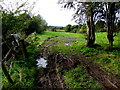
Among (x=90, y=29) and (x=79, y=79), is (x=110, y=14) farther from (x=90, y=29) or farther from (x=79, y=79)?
(x=79, y=79)

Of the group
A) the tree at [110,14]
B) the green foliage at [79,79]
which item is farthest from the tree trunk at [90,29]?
the green foliage at [79,79]

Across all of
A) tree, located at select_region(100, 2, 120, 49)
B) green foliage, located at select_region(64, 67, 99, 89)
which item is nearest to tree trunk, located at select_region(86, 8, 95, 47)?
tree, located at select_region(100, 2, 120, 49)

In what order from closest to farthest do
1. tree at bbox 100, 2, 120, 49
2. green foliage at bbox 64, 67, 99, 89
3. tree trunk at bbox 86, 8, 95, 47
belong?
green foliage at bbox 64, 67, 99, 89, tree at bbox 100, 2, 120, 49, tree trunk at bbox 86, 8, 95, 47

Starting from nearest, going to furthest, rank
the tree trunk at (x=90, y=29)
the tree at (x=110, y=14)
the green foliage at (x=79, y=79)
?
the green foliage at (x=79, y=79)
the tree at (x=110, y=14)
the tree trunk at (x=90, y=29)

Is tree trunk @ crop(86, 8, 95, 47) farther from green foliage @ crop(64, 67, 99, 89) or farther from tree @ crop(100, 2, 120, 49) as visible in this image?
green foliage @ crop(64, 67, 99, 89)

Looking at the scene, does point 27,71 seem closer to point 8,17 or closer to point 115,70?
point 8,17

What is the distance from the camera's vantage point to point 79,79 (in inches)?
199

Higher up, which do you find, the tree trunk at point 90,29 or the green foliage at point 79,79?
the tree trunk at point 90,29

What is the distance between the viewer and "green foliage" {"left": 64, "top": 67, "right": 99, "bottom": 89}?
4.52m

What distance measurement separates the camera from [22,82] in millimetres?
4930

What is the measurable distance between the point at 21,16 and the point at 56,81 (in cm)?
438

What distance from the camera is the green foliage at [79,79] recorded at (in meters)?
4.52

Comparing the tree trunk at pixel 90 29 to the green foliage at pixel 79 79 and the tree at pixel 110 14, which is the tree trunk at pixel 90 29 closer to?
the tree at pixel 110 14

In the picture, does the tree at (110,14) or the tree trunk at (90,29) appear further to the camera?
the tree trunk at (90,29)
